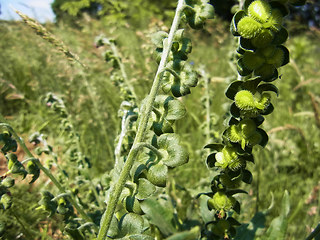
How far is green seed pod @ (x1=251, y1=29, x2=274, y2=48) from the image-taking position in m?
0.55

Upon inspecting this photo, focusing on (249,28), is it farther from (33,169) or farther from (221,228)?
(33,169)

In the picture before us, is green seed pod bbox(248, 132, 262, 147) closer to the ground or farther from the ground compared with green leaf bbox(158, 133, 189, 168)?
closer to the ground

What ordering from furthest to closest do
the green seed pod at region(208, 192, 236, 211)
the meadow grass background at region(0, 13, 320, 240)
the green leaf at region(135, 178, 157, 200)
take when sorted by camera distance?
the meadow grass background at region(0, 13, 320, 240) → the green seed pod at region(208, 192, 236, 211) → the green leaf at region(135, 178, 157, 200)

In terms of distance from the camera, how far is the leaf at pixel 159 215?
104 cm

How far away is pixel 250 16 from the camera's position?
56 cm

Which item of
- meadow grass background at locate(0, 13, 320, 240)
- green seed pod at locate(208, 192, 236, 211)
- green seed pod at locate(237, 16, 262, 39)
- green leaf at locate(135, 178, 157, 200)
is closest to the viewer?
green seed pod at locate(237, 16, 262, 39)

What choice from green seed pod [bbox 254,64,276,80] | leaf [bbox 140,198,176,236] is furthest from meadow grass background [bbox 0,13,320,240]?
green seed pod [bbox 254,64,276,80]

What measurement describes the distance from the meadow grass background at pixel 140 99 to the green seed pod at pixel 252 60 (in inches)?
20.2

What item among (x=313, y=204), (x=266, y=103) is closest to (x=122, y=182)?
(x=266, y=103)

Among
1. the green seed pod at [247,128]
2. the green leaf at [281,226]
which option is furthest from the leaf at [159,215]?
the green seed pod at [247,128]

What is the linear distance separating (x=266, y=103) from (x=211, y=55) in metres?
4.42

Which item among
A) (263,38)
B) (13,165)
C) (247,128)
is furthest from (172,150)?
(13,165)

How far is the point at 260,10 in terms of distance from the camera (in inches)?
21.6

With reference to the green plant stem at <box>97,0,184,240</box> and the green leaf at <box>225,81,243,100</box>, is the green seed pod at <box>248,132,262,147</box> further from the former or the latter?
the green plant stem at <box>97,0,184,240</box>
